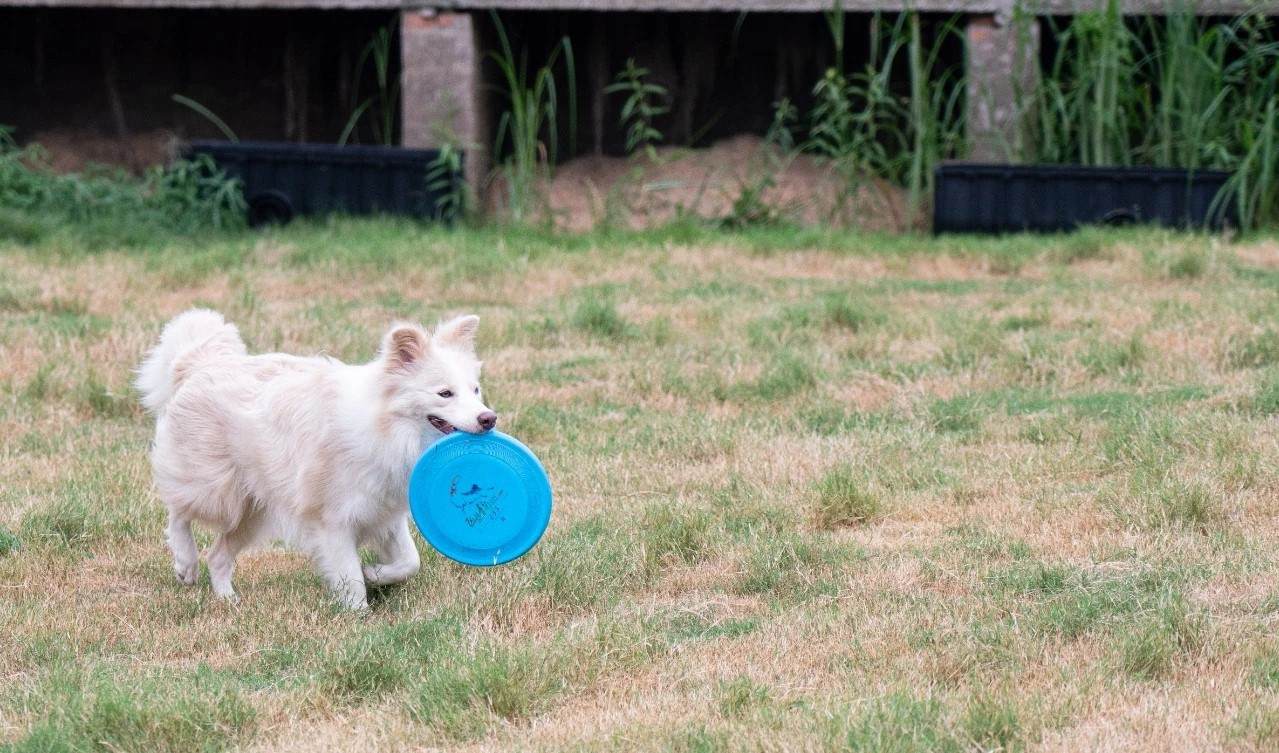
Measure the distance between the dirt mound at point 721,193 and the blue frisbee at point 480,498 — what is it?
8.36 meters

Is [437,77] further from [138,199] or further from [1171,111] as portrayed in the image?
[1171,111]

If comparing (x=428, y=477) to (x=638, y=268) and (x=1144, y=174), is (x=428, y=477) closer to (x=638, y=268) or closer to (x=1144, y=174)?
(x=638, y=268)

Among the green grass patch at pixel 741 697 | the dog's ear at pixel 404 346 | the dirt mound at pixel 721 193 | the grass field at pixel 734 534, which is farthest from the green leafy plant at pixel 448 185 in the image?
the green grass patch at pixel 741 697

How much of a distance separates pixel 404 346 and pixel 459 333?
28 centimetres

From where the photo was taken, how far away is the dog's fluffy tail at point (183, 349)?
5926 millimetres

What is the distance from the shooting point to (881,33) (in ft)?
48.8

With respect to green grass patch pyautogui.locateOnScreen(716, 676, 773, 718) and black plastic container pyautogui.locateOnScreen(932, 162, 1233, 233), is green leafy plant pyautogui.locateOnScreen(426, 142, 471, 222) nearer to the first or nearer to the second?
black plastic container pyautogui.locateOnScreen(932, 162, 1233, 233)

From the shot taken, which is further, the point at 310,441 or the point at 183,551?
the point at 183,551

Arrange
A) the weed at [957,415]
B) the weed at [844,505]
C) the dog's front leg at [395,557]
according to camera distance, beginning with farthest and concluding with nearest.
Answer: the weed at [957,415] < the weed at [844,505] < the dog's front leg at [395,557]

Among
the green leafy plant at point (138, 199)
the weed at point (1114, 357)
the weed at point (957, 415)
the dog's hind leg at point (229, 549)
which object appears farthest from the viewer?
the green leafy plant at point (138, 199)

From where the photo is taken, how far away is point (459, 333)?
17.5 feet

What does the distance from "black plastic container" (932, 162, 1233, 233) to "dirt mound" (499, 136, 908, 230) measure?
0.64 meters

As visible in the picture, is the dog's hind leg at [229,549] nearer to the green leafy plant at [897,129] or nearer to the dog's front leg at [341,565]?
the dog's front leg at [341,565]

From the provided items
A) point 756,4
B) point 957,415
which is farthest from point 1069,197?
point 957,415
